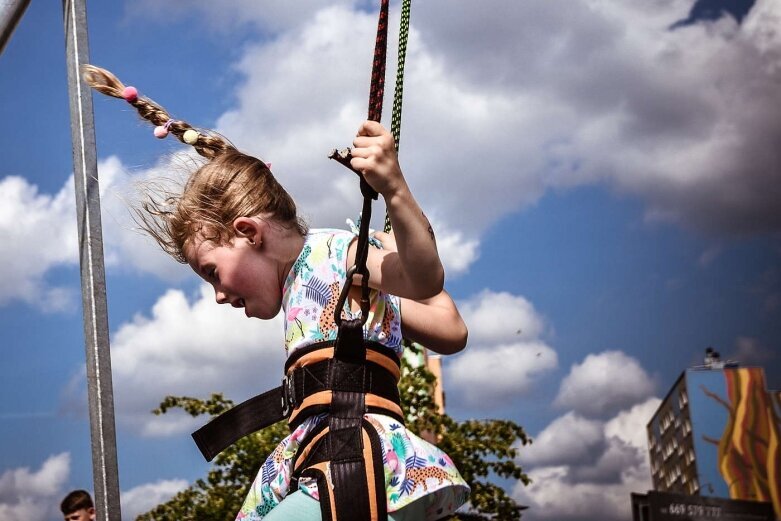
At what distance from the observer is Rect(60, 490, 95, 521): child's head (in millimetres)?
6336

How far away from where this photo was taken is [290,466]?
1858 mm

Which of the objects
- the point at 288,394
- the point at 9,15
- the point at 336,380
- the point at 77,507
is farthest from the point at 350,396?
the point at 77,507

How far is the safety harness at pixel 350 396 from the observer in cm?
165

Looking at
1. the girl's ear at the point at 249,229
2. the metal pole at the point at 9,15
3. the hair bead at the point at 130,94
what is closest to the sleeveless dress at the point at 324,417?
the girl's ear at the point at 249,229

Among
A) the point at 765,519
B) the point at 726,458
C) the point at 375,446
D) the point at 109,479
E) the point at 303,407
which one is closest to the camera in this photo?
the point at 375,446

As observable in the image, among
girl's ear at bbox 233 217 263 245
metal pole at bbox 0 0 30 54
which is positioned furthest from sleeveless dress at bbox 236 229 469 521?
metal pole at bbox 0 0 30 54

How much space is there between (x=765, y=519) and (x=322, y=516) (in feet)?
146

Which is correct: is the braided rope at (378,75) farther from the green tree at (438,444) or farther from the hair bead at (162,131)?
the green tree at (438,444)

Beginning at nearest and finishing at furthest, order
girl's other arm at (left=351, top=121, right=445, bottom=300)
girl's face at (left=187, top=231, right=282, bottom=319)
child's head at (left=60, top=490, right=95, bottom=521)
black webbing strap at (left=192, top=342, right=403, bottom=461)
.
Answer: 1. girl's other arm at (left=351, top=121, right=445, bottom=300)
2. black webbing strap at (left=192, top=342, right=403, bottom=461)
3. girl's face at (left=187, top=231, right=282, bottom=319)
4. child's head at (left=60, top=490, right=95, bottom=521)

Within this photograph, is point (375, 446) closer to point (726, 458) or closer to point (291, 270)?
point (291, 270)

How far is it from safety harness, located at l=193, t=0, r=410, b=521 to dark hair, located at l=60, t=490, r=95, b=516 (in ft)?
16.9

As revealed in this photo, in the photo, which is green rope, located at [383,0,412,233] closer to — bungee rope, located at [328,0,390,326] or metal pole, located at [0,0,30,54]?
bungee rope, located at [328,0,390,326]

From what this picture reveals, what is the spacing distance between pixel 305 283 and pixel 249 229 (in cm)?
18

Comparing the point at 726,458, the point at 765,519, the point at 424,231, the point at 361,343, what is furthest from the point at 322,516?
the point at 726,458
